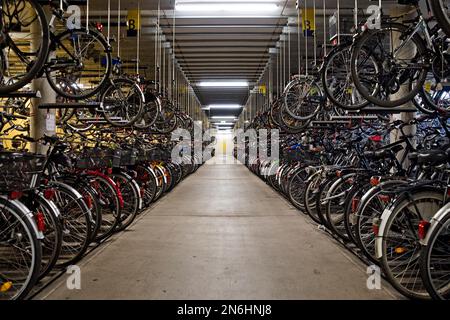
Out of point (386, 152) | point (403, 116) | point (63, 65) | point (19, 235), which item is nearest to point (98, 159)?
point (63, 65)

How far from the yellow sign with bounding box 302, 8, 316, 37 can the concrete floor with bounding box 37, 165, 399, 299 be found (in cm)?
290

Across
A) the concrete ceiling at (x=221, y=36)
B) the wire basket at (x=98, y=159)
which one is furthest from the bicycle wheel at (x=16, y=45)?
the concrete ceiling at (x=221, y=36)

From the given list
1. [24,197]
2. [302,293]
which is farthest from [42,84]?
[302,293]

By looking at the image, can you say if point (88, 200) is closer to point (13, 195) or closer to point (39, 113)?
point (13, 195)

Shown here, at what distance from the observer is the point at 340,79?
426cm

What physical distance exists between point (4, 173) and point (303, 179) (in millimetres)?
4354

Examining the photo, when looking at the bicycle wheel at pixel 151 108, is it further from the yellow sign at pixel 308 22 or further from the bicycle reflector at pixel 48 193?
the bicycle reflector at pixel 48 193

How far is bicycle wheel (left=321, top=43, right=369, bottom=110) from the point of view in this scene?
148 inches

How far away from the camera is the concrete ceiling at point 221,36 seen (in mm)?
6414

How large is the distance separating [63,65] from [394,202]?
2.99 m

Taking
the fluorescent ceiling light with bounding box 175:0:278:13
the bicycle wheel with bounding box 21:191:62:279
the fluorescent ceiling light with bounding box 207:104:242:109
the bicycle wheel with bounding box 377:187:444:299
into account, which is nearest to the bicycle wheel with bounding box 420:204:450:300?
the bicycle wheel with bounding box 377:187:444:299

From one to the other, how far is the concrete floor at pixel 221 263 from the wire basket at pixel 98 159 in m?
0.79

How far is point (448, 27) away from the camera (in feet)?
6.57

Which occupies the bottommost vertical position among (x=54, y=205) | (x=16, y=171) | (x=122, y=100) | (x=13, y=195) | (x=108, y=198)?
(x=108, y=198)
